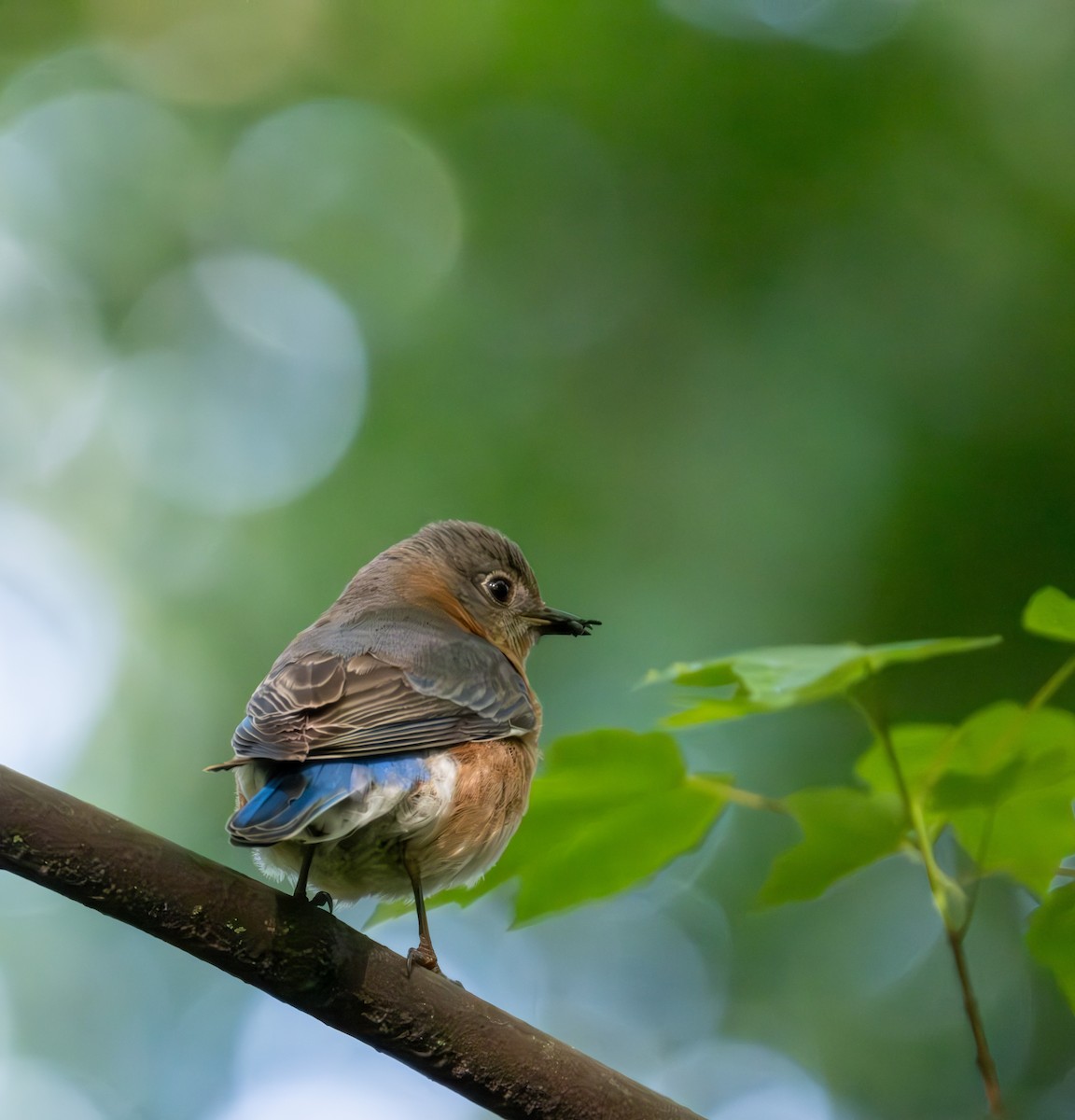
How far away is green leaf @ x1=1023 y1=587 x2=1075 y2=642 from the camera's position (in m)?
2.10

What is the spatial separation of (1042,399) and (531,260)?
3996mm

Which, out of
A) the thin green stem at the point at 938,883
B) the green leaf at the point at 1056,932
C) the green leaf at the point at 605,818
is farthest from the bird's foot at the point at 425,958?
the green leaf at the point at 1056,932

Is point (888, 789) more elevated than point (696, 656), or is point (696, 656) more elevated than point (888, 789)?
point (696, 656)

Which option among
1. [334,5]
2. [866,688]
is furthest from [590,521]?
[866,688]

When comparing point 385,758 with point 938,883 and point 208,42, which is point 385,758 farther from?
point 208,42

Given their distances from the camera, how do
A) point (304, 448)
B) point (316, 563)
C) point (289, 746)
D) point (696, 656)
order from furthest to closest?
1. point (304, 448)
2. point (316, 563)
3. point (696, 656)
4. point (289, 746)

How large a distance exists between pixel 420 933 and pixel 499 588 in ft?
7.78

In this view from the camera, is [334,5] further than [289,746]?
Yes

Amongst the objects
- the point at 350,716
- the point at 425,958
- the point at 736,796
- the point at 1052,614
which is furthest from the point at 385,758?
the point at 1052,614

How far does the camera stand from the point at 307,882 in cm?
321

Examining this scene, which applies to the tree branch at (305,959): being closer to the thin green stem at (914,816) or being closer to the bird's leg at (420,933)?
the bird's leg at (420,933)

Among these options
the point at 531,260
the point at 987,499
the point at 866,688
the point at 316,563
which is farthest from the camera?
the point at 531,260

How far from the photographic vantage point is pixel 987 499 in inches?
265

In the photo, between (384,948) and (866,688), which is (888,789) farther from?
(384,948)
